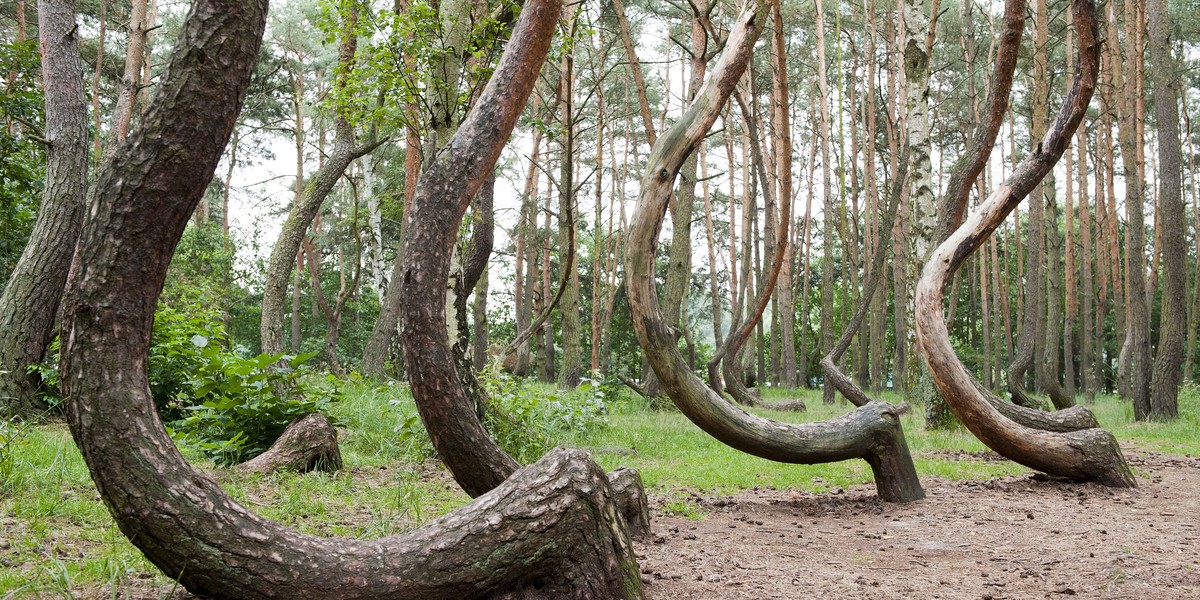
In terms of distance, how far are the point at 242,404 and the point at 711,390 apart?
11.2ft

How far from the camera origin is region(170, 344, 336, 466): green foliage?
5.56 metres

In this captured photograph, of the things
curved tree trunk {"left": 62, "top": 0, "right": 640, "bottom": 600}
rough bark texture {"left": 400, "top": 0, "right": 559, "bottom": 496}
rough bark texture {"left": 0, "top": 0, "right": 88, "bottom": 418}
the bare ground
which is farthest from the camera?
rough bark texture {"left": 0, "top": 0, "right": 88, "bottom": 418}

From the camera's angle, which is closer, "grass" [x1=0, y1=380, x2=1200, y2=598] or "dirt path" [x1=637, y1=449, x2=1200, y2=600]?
"grass" [x1=0, y1=380, x2=1200, y2=598]

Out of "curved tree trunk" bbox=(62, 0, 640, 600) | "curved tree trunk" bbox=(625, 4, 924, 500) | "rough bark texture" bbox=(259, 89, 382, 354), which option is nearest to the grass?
"curved tree trunk" bbox=(62, 0, 640, 600)

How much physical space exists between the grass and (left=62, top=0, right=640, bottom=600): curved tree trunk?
0.41m

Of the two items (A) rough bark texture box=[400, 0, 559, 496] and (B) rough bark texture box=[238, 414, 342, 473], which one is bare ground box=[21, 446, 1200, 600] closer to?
(B) rough bark texture box=[238, 414, 342, 473]

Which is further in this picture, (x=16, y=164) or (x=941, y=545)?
(x=16, y=164)

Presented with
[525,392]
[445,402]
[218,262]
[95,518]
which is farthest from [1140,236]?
[218,262]

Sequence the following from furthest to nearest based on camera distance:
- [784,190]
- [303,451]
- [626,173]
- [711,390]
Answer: [626,173] < [303,451] < [711,390] < [784,190]

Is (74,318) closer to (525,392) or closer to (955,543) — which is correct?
(955,543)

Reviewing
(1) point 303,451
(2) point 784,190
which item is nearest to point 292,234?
(1) point 303,451

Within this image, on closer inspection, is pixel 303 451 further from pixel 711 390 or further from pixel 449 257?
pixel 711 390

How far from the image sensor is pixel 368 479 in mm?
5656

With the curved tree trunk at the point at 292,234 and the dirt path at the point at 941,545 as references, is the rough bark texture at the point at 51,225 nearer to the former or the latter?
the curved tree trunk at the point at 292,234
